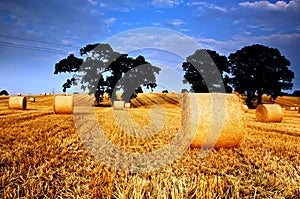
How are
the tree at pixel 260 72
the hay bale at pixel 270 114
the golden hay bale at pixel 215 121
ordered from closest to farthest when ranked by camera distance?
the golden hay bale at pixel 215 121
the hay bale at pixel 270 114
the tree at pixel 260 72

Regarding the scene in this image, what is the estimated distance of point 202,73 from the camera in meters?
47.0

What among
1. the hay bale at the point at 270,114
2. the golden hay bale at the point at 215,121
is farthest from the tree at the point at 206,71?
the golden hay bale at the point at 215,121

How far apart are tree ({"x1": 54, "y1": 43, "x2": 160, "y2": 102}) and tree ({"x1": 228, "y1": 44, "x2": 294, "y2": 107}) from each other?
43.8ft

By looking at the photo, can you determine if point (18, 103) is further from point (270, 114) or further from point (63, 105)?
point (270, 114)

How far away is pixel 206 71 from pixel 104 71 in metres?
16.8

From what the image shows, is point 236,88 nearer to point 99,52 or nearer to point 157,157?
point 99,52

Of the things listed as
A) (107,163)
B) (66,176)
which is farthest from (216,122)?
(66,176)

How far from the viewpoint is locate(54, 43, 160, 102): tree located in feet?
140

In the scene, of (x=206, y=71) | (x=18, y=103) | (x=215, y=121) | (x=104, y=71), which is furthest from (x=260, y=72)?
(x=215, y=121)

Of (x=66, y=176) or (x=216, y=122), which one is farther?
(x=216, y=122)

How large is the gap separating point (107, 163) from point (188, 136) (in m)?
3.16

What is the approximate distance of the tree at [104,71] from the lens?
140 ft

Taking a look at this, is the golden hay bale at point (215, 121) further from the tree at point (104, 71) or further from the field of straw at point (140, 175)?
the tree at point (104, 71)

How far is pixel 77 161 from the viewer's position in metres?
5.16
